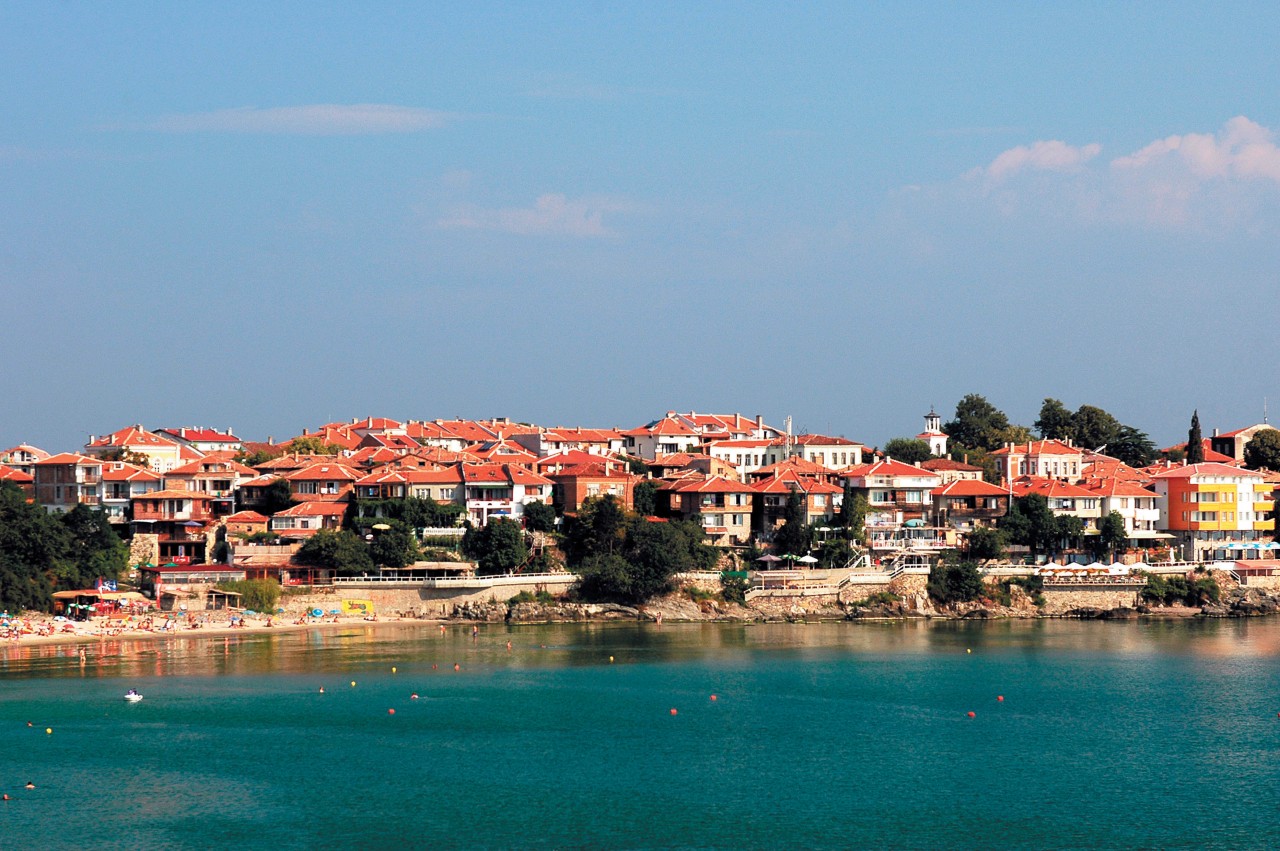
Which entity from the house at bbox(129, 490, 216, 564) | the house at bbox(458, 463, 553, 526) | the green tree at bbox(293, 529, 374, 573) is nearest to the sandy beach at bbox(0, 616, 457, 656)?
the green tree at bbox(293, 529, 374, 573)

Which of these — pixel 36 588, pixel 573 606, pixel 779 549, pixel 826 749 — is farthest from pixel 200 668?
pixel 779 549

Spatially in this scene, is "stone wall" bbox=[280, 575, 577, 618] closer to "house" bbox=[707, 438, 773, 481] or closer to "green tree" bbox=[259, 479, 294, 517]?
"green tree" bbox=[259, 479, 294, 517]

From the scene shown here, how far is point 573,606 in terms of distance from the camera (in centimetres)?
6494

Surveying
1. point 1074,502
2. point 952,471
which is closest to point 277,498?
point 952,471

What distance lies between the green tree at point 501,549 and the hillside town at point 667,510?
1.22 feet

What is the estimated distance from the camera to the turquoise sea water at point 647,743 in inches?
1300

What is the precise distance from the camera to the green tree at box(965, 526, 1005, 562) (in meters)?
68.6

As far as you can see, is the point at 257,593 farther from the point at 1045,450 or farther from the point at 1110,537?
the point at 1045,450

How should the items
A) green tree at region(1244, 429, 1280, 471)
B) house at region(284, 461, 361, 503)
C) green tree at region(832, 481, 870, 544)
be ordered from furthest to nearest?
green tree at region(1244, 429, 1280, 471) → house at region(284, 461, 361, 503) → green tree at region(832, 481, 870, 544)

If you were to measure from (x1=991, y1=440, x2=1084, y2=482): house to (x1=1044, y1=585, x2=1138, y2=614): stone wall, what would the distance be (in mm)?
15168

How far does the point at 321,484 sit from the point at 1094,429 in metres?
49.4

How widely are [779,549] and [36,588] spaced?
99.3 feet

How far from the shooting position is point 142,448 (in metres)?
84.1

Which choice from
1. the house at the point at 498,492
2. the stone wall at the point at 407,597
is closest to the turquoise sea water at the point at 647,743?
the stone wall at the point at 407,597
